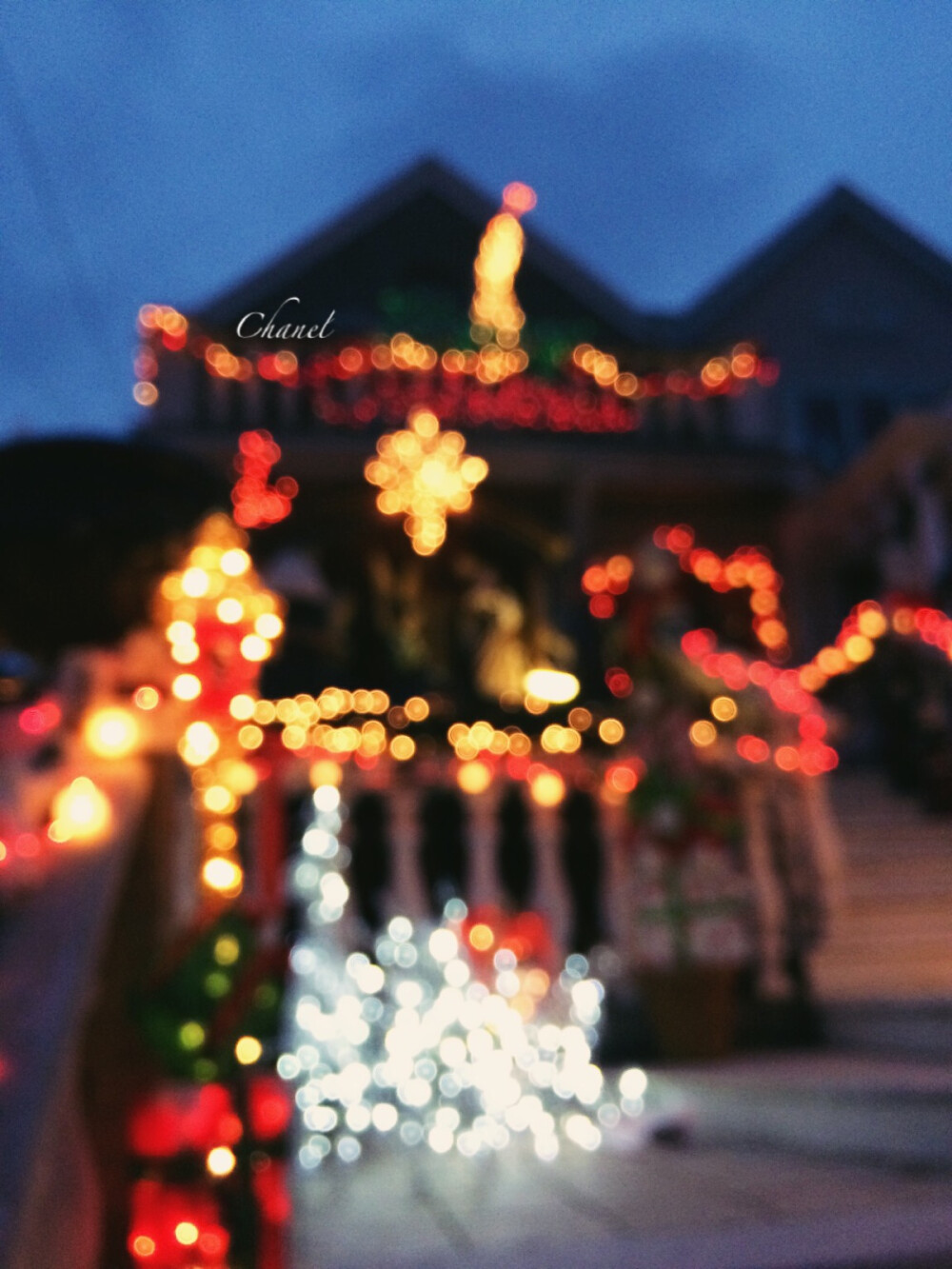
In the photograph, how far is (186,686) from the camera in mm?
3402

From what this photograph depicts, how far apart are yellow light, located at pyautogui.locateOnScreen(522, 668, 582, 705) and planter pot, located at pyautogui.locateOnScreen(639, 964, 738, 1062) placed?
11.1 feet

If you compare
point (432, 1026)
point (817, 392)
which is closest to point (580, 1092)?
point (432, 1026)

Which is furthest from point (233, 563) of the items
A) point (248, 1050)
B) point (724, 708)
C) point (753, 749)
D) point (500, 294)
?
point (500, 294)

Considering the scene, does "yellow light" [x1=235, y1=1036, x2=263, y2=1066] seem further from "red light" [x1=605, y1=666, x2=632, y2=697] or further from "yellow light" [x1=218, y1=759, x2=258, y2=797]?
"red light" [x1=605, y1=666, x2=632, y2=697]

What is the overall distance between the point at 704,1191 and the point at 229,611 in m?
2.34

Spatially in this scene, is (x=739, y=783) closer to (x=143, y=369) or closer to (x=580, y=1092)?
(x=580, y=1092)

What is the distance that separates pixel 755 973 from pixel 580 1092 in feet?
3.36

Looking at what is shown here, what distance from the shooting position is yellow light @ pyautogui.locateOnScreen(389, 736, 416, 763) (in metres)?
4.75

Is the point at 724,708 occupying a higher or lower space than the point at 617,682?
lower

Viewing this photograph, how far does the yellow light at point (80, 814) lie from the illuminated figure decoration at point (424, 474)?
18.4 ft

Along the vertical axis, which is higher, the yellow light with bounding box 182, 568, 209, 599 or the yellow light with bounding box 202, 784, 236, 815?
the yellow light with bounding box 182, 568, 209, 599

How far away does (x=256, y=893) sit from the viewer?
4.23 meters

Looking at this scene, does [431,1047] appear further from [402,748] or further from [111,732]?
[111,732]

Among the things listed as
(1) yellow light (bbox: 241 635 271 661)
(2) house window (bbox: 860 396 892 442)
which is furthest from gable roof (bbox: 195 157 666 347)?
(1) yellow light (bbox: 241 635 271 661)
